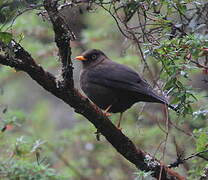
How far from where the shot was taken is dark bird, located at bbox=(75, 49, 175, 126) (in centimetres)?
534

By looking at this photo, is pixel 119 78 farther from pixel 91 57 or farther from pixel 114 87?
pixel 91 57

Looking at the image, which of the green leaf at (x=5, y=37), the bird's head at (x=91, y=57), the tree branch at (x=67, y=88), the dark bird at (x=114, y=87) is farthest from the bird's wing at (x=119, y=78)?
the green leaf at (x=5, y=37)

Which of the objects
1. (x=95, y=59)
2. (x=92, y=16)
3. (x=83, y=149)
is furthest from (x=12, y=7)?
(x=92, y=16)

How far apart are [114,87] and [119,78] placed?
0.11 metres

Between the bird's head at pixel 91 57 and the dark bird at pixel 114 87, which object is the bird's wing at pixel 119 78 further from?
the bird's head at pixel 91 57

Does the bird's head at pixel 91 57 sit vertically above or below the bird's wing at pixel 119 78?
below

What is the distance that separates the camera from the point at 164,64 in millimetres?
3715

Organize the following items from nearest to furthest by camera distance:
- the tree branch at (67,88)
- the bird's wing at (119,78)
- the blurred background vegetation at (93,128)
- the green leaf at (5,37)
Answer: the green leaf at (5,37)
the tree branch at (67,88)
the blurred background vegetation at (93,128)
the bird's wing at (119,78)

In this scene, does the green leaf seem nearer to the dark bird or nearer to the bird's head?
→ the dark bird

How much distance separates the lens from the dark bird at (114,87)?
5340 millimetres

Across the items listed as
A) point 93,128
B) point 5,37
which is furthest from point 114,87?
point 5,37

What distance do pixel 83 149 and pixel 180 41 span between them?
508 cm

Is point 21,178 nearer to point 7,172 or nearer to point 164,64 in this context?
point 7,172

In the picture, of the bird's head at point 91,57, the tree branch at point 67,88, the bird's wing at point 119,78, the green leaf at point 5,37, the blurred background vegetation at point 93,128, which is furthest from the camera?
the bird's head at point 91,57
